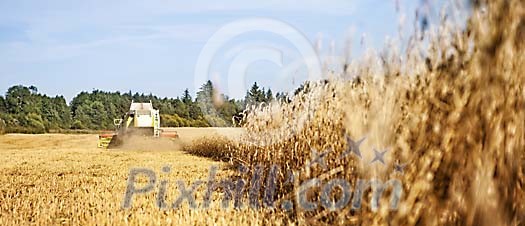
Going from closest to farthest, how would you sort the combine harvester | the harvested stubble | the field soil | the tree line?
the harvested stubble < the field soil < the combine harvester < the tree line

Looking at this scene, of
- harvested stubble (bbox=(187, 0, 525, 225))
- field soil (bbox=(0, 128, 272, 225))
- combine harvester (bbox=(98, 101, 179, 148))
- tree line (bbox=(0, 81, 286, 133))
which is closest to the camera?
harvested stubble (bbox=(187, 0, 525, 225))

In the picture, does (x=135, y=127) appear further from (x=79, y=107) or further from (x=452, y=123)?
(x=79, y=107)

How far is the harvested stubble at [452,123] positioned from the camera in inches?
92.7

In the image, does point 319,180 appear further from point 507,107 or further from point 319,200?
point 507,107

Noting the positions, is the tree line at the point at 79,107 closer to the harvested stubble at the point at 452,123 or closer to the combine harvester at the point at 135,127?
the combine harvester at the point at 135,127

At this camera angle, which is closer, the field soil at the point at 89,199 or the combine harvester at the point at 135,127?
the field soil at the point at 89,199

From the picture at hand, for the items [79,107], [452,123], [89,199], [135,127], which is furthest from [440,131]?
[79,107]

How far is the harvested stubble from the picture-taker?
92.7 inches

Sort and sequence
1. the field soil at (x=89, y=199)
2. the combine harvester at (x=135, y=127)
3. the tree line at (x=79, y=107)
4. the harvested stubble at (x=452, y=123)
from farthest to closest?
the tree line at (x=79, y=107) → the combine harvester at (x=135, y=127) → the field soil at (x=89, y=199) → the harvested stubble at (x=452, y=123)

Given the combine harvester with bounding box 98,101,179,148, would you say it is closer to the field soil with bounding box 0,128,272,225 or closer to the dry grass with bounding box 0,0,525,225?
the field soil with bounding box 0,128,272,225

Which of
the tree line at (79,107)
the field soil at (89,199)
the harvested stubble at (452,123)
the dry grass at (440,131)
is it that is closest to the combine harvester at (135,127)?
the field soil at (89,199)

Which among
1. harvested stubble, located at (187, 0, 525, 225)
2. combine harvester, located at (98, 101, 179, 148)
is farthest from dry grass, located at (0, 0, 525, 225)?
combine harvester, located at (98, 101, 179, 148)

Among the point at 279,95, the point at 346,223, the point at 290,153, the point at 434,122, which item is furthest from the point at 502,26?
the point at 279,95

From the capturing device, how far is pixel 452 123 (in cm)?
255
